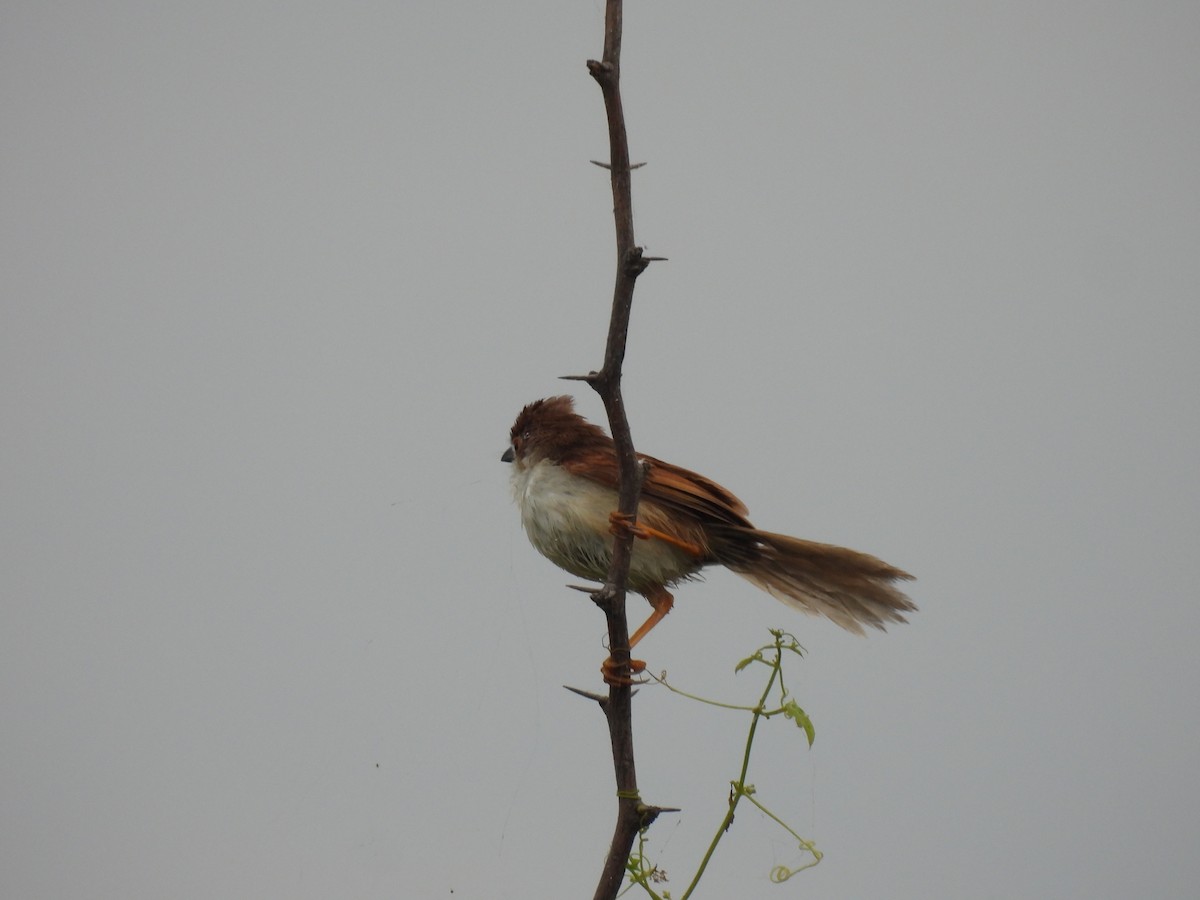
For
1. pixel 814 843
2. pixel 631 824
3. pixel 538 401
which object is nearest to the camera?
pixel 631 824

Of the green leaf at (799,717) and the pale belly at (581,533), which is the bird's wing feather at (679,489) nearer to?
the pale belly at (581,533)

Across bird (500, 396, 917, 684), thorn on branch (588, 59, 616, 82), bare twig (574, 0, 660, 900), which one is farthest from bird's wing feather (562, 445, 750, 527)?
thorn on branch (588, 59, 616, 82)

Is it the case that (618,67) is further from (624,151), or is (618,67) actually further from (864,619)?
(864,619)

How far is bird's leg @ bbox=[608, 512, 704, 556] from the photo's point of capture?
3.04m

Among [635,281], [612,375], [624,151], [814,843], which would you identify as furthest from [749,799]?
[624,151]

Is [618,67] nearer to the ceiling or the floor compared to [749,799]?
nearer to the ceiling

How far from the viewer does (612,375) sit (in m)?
2.71

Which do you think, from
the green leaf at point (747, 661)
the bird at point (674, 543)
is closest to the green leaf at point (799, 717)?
the green leaf at point (747, 661)

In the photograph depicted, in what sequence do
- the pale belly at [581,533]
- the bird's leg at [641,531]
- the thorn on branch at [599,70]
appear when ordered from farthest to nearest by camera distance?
the pale belly at [581,533] → the bird's leg at [641,531] → the thorn on branch at [599,70]

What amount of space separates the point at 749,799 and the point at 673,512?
116cm

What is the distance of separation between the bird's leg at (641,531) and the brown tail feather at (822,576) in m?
0.17

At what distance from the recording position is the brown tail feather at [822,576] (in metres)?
3.90

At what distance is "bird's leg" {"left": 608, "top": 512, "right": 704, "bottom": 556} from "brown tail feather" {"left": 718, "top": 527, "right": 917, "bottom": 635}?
0.17 meters

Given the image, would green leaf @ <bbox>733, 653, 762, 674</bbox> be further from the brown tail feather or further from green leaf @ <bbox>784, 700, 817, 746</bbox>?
the brown tail feather
